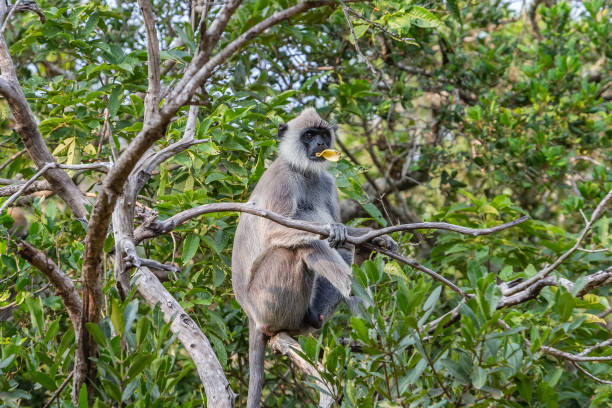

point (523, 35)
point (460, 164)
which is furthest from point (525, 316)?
point (523, 35)

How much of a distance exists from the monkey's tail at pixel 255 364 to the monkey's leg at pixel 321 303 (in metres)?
0.44

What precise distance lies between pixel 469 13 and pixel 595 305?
4566 mm

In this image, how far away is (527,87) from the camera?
611 cm

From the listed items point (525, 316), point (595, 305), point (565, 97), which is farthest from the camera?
point (565, 97)

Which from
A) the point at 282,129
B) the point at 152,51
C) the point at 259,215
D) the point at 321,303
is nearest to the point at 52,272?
the point at 259,215

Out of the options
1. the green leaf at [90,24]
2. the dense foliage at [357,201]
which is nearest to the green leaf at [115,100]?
the dense foliage at [357,201]

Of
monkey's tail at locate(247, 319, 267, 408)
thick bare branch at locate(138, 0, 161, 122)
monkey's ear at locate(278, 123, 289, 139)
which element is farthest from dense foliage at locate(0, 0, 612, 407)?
thick bare branch at locate(138, 0, 161, 122)

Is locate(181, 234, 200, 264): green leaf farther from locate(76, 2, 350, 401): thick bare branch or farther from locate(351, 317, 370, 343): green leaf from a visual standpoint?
locate(351, 317, 370, 343): green leaf

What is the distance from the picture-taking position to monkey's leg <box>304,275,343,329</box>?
4.50m

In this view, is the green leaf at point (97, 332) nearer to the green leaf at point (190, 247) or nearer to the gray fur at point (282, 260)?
the green leaf at point (190, 247)

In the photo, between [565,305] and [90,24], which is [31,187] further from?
[565,305]

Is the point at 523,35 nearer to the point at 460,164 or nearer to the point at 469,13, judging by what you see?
the point at 469,13

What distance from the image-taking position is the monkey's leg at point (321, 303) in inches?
177

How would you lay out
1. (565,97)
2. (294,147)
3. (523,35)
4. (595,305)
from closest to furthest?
(595,305), (294,147), (565,97), (523,35)
